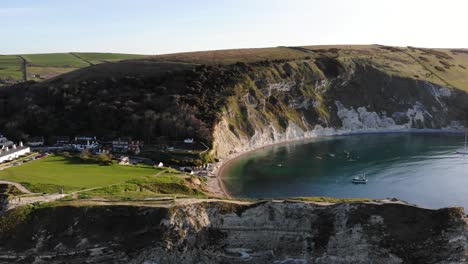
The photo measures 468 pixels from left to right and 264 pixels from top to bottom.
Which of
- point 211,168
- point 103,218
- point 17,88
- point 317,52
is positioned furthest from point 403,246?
point 317,52

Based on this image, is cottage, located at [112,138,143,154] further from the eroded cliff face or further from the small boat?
the small boat

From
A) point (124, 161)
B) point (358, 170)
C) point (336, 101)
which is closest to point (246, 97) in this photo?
point (336, 101)

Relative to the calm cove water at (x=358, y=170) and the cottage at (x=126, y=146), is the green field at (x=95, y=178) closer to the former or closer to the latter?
the calm cove water at (x=358, y=170)

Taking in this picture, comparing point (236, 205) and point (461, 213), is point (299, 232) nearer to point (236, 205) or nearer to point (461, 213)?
point (236, 205)

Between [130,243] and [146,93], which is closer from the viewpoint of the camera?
[130,243]

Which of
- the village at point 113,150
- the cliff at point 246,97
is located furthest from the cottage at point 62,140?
the cliff at point 246,97

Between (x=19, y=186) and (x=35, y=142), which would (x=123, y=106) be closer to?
(x=35, y=142)

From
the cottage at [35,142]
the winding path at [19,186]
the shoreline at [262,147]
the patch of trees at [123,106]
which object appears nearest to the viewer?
the winding path at [19,186]
